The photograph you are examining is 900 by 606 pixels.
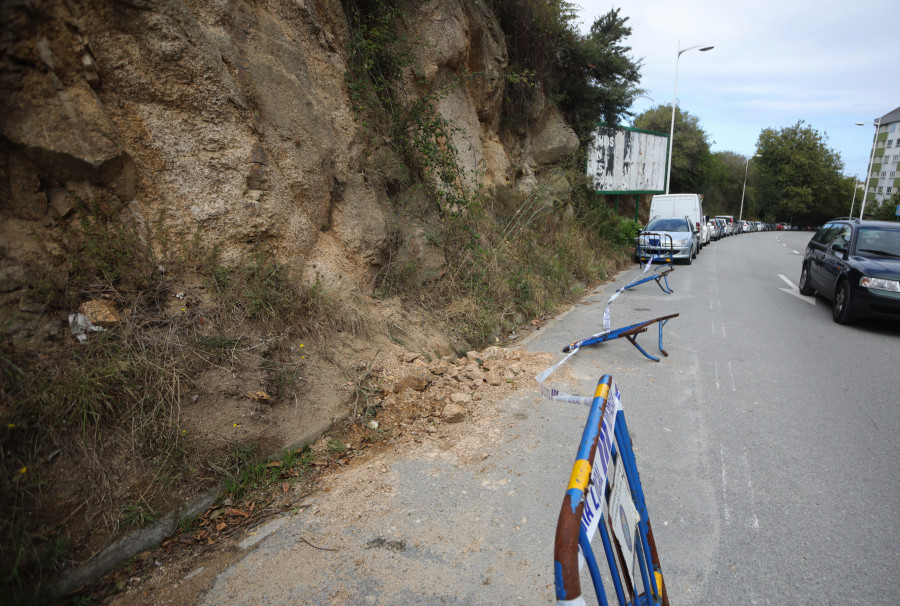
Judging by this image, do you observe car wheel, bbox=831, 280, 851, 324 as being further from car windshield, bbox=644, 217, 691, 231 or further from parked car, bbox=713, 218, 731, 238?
parked car, bbox=713, 218, 731, 238

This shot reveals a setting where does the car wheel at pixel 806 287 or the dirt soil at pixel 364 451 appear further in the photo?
the car wheel at pixel 806 287

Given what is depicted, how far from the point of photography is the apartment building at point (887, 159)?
65.8 meters

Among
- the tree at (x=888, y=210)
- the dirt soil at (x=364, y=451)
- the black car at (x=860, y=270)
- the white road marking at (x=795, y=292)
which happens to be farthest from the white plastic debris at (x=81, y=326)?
the tree at (x=888, y=210)

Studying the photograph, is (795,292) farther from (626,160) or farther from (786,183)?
(786,183)

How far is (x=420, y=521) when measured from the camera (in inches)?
118

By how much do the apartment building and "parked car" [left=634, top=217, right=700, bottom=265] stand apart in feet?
226

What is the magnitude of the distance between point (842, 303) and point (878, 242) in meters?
1.33

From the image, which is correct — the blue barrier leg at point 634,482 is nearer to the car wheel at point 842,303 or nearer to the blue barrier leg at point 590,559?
the blue barrier leg at point 590,559

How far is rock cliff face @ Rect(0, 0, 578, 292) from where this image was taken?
3.25m

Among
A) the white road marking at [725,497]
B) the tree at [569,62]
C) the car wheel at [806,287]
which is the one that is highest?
the tree at [569,62]

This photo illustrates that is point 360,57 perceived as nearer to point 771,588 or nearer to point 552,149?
point 771,588

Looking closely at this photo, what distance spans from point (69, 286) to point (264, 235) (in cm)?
176

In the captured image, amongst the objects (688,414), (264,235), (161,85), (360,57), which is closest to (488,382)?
(688,414)

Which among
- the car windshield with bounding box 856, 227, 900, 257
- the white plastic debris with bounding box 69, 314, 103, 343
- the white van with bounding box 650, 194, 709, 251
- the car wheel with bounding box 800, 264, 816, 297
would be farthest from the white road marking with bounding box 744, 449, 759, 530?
the white van with bounding box 650, 194, 709, 251
